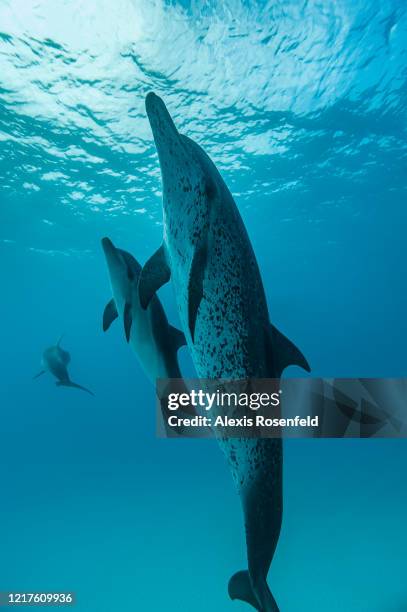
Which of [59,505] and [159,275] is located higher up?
[159,275]

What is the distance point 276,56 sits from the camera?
46.0 feet

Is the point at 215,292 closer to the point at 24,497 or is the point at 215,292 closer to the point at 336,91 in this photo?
the point at 336,91

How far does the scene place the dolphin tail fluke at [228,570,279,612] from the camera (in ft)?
9.21

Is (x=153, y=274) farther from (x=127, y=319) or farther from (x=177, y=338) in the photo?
(x=177, y=338)

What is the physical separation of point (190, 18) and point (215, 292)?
1276 cm

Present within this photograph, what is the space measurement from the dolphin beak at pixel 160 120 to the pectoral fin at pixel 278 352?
4.12 feet

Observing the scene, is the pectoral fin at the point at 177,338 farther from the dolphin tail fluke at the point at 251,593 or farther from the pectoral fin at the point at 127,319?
the dolphin tail fluke at the point at 251,593

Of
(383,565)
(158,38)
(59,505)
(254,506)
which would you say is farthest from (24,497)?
(254,506)

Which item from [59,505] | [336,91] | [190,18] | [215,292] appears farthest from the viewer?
[59,505]

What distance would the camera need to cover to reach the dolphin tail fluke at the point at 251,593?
2.81 meters

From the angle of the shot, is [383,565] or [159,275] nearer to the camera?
[159,275]

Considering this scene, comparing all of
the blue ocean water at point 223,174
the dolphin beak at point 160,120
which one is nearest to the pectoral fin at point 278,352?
the dolphin beak at point 160,120

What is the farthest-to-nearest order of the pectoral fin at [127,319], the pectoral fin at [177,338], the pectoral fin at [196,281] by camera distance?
1. the pectoral fin at [177,338]
2. the pectoral fin at [127,319]
3. the pectoral fin at [196,281]

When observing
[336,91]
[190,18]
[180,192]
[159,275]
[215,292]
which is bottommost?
[215,292]
